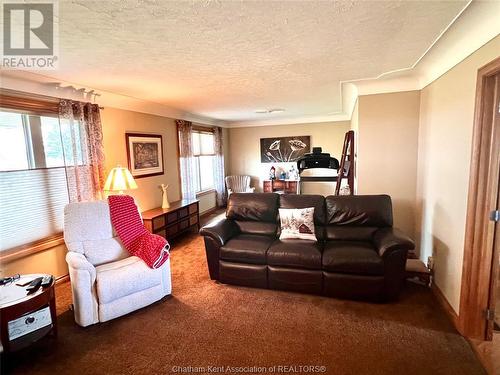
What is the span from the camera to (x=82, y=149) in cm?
329

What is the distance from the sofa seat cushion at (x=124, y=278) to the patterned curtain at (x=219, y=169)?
14.3 ft

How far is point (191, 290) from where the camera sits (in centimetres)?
297

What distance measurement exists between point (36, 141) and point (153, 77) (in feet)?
4.80

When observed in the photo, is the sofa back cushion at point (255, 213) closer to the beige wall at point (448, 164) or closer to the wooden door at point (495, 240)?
the beige wall at point (448, 164)

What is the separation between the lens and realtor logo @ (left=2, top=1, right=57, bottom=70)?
151cm

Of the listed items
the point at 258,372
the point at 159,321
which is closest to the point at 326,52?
the point at 258,372

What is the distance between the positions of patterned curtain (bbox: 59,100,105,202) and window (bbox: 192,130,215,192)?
2764mm

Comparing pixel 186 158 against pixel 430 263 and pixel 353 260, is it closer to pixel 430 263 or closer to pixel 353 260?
pixel 353 260

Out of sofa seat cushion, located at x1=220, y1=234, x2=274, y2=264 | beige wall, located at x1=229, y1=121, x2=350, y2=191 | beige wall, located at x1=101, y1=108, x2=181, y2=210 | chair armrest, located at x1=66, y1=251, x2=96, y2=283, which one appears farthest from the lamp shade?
beige wall, located at x1=229, y1=121, x2=350, y2=191

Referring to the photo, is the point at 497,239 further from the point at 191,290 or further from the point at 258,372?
the point at 191,290

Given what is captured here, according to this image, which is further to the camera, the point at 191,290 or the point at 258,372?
the point at 191,290

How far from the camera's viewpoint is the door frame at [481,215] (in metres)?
1.89

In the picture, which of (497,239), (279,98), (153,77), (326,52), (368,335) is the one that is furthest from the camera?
(279,98)

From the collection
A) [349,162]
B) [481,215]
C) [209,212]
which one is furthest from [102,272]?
[209,212]
